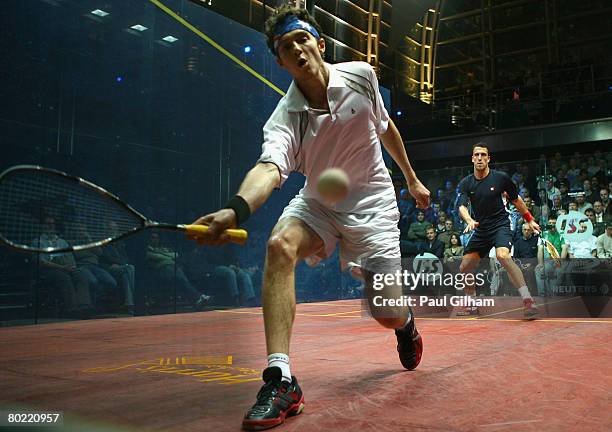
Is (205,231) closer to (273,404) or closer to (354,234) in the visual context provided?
(273,404)

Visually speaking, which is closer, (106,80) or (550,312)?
(106,80)

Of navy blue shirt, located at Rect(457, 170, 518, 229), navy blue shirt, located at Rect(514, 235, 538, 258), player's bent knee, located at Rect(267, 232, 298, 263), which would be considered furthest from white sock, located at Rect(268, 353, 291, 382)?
navy blue shirt, located at Rect(514, 235, 538, 258)

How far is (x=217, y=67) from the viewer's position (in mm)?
4840

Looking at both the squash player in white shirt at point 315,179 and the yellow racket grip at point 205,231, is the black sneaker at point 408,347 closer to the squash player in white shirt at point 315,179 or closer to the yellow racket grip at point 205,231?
the squash player in white shirt at point 315,179

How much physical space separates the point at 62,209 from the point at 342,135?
89 centimetres

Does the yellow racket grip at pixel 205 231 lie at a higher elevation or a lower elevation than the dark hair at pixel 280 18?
lower

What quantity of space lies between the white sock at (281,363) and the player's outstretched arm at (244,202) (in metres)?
0.33

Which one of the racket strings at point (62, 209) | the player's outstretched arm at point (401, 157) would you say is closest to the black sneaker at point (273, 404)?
the racket strings at point (62, 209)

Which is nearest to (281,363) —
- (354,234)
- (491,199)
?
(354,234)

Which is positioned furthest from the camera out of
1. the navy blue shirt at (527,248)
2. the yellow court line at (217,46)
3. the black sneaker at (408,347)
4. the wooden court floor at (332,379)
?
the navy blue shirt at (527,248)

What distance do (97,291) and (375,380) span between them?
2759 millimetres

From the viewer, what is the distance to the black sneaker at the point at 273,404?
112cm

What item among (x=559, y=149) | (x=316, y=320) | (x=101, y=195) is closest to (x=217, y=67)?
(x=316, y=320)

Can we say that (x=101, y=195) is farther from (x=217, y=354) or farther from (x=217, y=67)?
(x=217, y=67)
